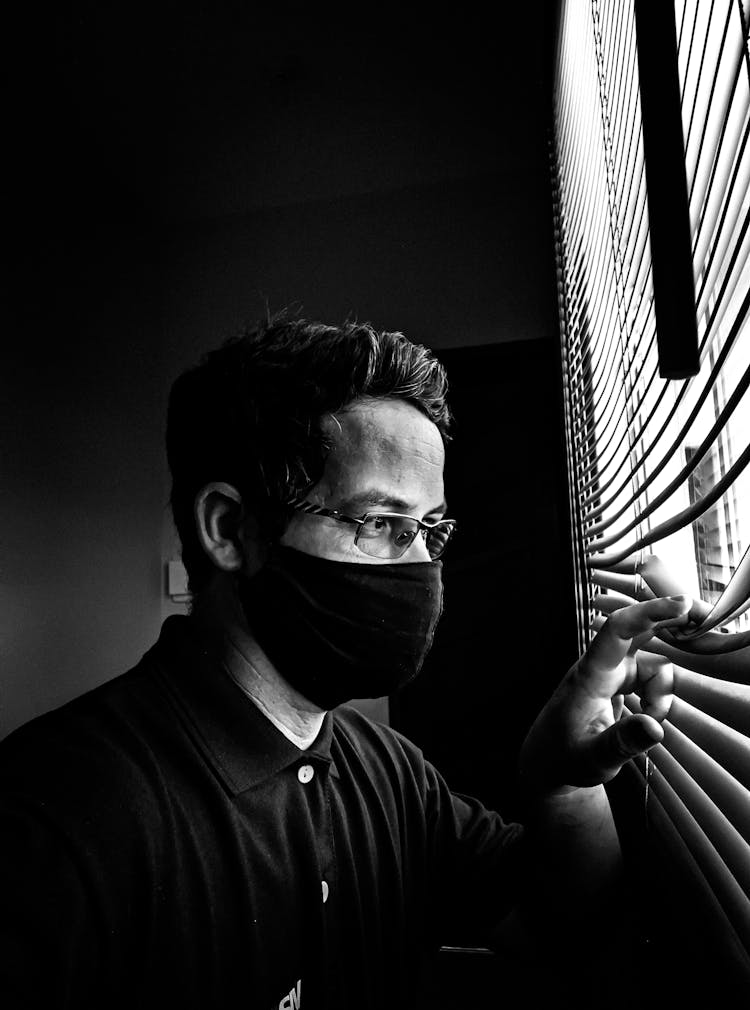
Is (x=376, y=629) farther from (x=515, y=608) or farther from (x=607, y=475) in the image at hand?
(x=515, y=608)

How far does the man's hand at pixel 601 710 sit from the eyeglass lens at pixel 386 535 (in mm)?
310

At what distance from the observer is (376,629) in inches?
43.3

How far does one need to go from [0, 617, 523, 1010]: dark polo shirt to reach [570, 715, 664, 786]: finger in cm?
34

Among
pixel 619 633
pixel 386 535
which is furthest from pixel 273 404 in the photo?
pixel 619 633

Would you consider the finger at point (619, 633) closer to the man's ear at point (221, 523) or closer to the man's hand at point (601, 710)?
the man's hand at point (601, 710)

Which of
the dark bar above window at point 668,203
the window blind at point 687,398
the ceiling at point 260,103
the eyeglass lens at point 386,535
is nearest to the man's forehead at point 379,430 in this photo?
the eyeglass lens at point 386,535

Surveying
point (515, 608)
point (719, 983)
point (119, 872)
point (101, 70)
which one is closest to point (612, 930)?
point (719, 983)

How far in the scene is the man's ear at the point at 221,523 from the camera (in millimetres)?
1177

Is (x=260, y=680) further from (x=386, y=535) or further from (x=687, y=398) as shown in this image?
(x=687, y=398)

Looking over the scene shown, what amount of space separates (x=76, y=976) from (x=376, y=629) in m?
0.54

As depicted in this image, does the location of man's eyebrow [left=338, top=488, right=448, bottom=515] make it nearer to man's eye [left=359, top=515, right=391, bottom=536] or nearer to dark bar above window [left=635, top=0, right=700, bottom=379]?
man's eye [left=359, top=515, right=391, bottom=536]

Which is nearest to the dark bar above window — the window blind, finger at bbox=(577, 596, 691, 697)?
the window blind

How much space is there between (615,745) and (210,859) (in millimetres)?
520

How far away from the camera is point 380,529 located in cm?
114
